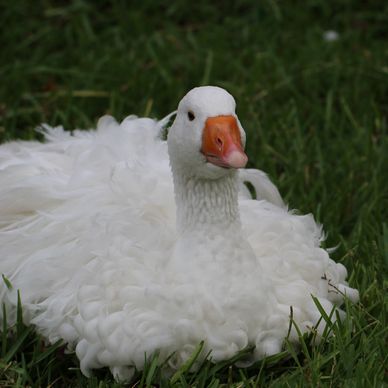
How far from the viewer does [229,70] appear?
5.01 meters

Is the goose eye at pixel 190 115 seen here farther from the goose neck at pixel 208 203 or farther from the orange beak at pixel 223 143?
the goose neck at pixel 208 203

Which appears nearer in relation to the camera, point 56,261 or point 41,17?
point 56,261

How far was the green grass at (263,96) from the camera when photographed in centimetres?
A: 287

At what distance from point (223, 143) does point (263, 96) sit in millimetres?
2150

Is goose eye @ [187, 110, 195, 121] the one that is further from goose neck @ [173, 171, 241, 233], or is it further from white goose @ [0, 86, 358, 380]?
goose neck @ [173, 171, 241, 233]

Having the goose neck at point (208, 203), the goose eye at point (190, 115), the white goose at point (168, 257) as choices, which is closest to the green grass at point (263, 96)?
the white goose at point (168, 257)

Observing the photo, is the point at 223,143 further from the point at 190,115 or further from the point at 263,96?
the point at 263,96

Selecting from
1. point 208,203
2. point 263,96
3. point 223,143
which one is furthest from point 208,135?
point 263,96

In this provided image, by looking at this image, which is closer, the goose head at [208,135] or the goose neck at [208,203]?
the goose head at [208,135]

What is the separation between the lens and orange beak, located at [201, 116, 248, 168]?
2.62 m

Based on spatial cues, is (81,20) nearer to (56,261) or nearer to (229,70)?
(229,70)

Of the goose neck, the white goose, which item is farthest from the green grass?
the goose neck

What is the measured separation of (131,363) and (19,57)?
2970mm

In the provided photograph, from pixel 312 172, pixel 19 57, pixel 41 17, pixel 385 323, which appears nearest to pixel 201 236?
pixel 385 323
